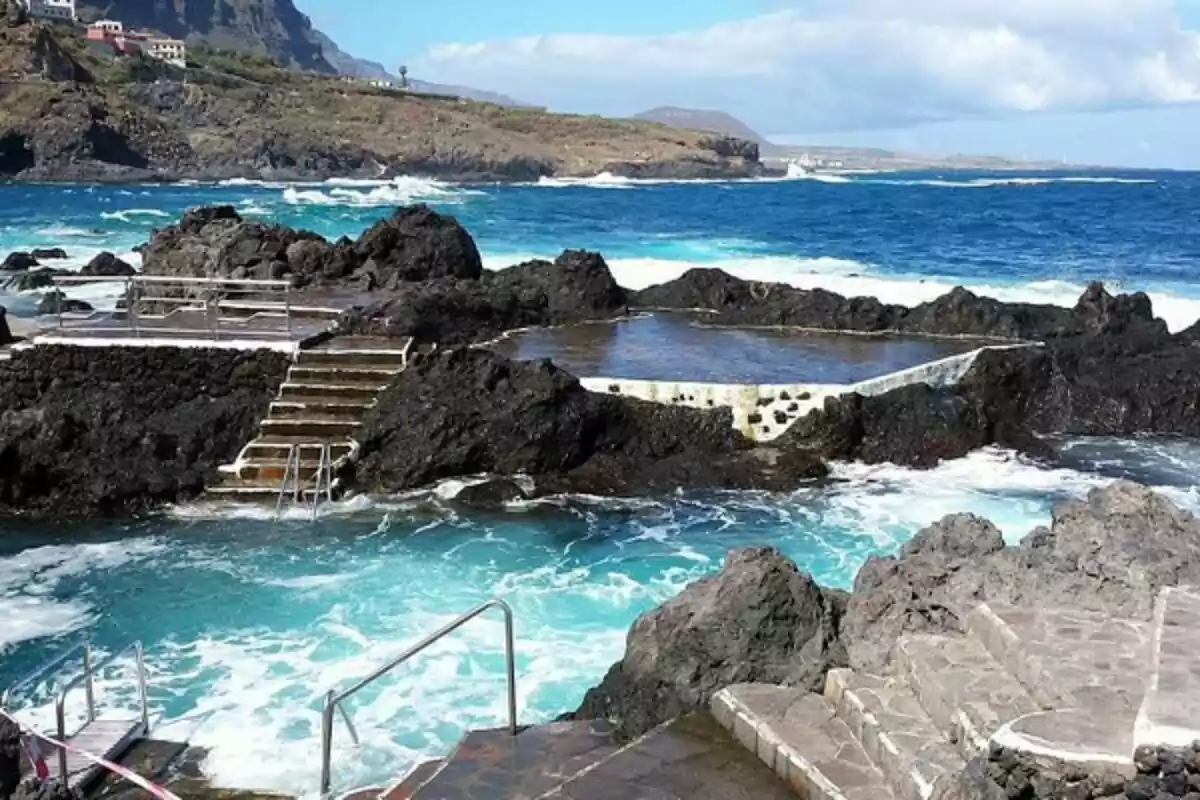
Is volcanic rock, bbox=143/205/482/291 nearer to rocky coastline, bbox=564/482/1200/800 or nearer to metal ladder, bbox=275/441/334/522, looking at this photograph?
metal ladder, bbox=275/441/334/522

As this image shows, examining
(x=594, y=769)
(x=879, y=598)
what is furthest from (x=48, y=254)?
(x=594, y=769)

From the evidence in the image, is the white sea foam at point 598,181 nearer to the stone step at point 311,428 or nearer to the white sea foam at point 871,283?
the white sea foam at point 871,283

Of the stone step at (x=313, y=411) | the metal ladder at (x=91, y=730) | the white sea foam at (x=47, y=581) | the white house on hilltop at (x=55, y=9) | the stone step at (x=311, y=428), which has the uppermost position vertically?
the white house on hilltop at (x=55, y=9)

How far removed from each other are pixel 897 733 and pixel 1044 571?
1.48 meters

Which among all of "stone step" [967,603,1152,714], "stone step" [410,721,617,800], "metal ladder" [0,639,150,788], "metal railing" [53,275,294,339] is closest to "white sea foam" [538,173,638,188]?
"metal railing" [53,275,294,339]

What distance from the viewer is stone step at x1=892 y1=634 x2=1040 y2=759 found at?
5.24 meters

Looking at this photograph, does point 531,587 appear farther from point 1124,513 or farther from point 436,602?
point 1124,513

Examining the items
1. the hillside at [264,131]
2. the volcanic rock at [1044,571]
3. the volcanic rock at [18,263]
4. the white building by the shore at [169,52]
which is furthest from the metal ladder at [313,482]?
the white building by the shore at [169,52]

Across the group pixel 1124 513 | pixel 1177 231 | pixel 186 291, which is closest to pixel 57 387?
pixel 186 291

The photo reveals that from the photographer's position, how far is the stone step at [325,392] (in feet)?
45.9

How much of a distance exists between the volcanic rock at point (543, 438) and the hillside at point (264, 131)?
90.4 m

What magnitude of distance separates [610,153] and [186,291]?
123954 mm

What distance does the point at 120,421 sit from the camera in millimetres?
13750

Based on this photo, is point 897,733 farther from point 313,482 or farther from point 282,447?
point 282,447
